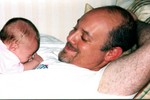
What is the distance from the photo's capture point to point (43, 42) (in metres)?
1.77

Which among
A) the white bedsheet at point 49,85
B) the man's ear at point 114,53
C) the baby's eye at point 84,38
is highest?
the baby's eye at point 84,38

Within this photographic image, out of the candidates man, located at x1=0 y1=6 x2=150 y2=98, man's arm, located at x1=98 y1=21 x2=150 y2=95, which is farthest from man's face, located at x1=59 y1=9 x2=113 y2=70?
man's arm, located at x1=98 y1=21 x2=150 y2=95

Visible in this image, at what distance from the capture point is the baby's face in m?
1.41

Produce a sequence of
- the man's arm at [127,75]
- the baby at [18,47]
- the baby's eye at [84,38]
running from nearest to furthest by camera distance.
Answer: the man's arm at [127,75] → the baby at [18,47] → the baby's eye at [84,38]

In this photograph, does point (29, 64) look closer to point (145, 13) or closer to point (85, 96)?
point (85, 96)

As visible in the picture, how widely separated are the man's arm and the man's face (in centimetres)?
27

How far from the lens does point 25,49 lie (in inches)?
56.1

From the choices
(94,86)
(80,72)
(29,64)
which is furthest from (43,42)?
(94,86)

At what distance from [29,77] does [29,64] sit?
0.21 m

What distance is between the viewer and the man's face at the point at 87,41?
145cm

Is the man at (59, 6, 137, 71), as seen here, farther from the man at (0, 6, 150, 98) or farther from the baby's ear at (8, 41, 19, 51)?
the baby's ear at (8, 41, 19, 51)

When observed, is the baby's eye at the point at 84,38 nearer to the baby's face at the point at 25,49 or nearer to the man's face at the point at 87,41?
the man's face at the point at 87,41

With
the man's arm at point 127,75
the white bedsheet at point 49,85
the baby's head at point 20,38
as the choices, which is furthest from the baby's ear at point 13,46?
the man's arm at point 127,75

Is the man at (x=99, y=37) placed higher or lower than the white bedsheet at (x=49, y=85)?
higher
